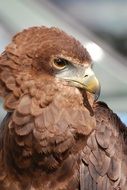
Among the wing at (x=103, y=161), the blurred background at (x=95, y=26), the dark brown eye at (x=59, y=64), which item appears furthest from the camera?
the blurred background at (x=95, y=26)

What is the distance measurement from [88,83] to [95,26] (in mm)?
2066

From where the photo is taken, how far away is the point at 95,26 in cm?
528

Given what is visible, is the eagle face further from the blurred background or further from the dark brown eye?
the blurred background

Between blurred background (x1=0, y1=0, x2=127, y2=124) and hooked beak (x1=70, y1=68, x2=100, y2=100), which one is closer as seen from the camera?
hooked beak (x1=70, y1=68, x2=100, y2=100)

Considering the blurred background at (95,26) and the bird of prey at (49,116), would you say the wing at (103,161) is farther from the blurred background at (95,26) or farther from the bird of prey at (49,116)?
the blurred background at (95,26)

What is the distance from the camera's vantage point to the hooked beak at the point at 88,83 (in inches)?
128

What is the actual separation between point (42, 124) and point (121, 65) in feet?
6.33

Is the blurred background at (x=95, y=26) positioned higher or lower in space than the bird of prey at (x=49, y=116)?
higher

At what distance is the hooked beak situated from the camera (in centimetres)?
324

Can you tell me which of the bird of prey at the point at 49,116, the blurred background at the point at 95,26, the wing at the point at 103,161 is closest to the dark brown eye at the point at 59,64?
the bird of prey at the point at 49,116

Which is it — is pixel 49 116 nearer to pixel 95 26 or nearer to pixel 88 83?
pixel 88 83

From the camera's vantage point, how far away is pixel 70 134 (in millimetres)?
3299

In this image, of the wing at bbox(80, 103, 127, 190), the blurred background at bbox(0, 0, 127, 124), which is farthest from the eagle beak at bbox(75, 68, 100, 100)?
the blurred background at bbox(0, 0, 127, 124)

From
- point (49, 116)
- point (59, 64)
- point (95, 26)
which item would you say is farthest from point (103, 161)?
point (95, 26)
